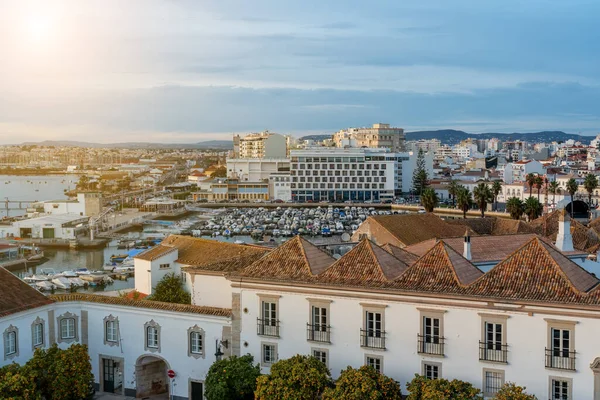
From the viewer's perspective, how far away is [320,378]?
16672 millimetres

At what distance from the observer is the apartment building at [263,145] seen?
158 m

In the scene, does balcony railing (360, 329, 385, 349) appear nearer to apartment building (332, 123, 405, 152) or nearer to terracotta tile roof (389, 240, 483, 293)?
terracotta tile roof (389, 240, 483, 293)

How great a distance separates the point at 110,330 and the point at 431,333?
Result: 9228 mm

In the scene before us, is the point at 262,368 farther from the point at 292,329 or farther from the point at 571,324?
the point at 571,324

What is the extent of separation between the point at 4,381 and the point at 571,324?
41.2 feet

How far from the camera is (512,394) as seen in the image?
48.9 feet

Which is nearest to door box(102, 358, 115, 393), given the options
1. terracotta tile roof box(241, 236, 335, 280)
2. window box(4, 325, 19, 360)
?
window box(4, 325, 19, 360)

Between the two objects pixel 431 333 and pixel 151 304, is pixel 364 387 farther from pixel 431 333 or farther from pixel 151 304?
pixel 151 304

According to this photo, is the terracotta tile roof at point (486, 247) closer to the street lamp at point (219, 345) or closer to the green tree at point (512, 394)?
the street lamp at point (219, 345)

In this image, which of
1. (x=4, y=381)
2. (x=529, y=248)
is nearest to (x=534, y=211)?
(x=529, y=248)

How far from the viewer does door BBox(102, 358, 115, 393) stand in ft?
68.3

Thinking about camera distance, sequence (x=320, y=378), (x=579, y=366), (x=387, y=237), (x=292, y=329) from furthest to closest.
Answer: (x=387, y=237), (x=292, y=329), (x=320, y=378), (x=579, y=366)

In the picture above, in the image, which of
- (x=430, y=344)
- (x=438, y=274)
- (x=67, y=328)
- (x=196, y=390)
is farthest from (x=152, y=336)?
(x=438, y=274)

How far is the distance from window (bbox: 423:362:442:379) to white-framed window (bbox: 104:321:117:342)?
350 inches
